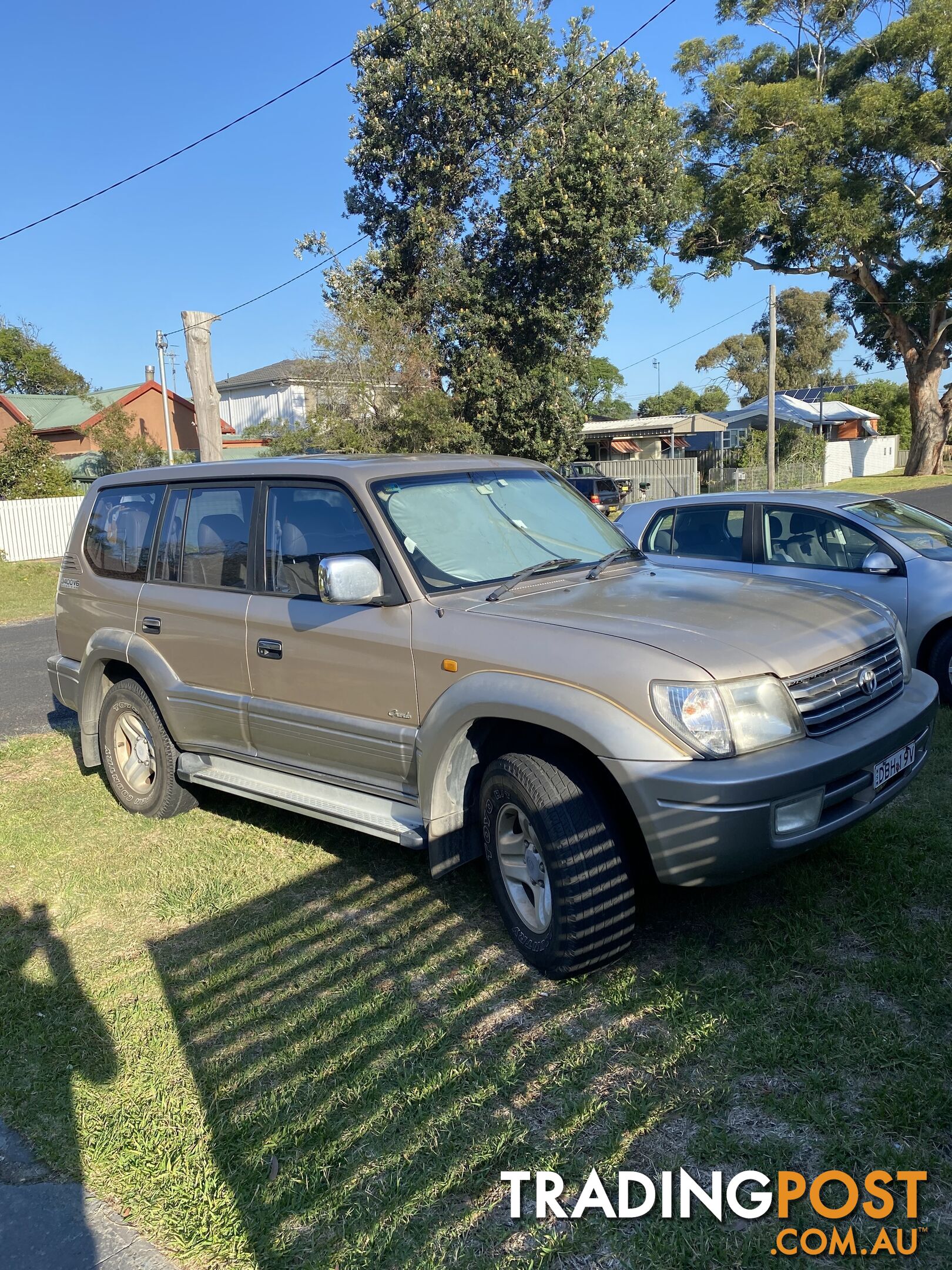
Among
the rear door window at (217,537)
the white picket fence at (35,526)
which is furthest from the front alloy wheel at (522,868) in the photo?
the white picket fence at (35,526)

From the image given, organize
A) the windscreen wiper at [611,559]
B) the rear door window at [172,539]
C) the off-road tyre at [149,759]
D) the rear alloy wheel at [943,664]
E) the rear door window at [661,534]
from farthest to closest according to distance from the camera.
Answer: the rear door window at [661,534] → the rear alloy wheel at [943,664] → the off-road tyre at [149,759] → the rear door window at [172,539] → the windscreen wiper at [611,559]

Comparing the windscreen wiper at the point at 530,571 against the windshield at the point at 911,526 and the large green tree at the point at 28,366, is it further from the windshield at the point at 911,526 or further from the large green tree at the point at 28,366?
the large green tree at the point at 28,366

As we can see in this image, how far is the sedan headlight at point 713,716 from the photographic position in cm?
320

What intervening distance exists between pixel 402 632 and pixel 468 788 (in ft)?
2.29

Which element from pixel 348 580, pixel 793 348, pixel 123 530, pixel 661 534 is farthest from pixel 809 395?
pixel 348 580

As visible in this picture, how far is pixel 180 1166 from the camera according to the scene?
2.80 metres

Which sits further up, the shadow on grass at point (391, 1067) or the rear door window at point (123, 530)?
the rear door window at point (123, 530)

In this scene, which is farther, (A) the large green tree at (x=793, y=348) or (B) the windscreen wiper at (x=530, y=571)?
(A) the large green tree at (x=793, y=348)

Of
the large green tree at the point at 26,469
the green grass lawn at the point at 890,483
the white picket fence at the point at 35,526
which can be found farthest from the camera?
the green grass lawn at the point at 890,483

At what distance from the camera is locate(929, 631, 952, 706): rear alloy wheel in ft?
20.9

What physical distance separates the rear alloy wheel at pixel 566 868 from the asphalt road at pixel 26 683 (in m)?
5.74

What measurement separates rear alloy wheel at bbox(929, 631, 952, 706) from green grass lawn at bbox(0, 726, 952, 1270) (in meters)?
1.91

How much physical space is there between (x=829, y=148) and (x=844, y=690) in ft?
101

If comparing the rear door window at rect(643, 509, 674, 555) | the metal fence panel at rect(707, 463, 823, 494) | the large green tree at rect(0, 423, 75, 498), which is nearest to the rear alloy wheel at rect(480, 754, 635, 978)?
the rear door window at rect(643, 509, 674, 555)
